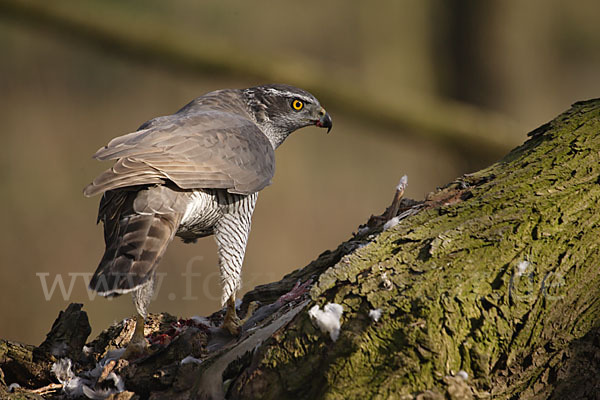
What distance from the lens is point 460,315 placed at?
192 centimetres

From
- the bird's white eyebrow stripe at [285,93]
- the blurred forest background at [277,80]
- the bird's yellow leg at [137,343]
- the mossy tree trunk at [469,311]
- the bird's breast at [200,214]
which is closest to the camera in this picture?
the mossy tree trunk at [469,311]

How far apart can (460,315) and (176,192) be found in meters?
1.42

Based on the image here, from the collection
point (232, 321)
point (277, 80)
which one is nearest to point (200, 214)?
point (232, 321)

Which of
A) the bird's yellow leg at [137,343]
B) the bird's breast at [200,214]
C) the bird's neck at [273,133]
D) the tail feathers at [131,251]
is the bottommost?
the bird's yellow leg at [137,343]

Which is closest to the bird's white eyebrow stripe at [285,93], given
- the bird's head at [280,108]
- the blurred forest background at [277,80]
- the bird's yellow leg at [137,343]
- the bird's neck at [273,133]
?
the bird's head at [280,108]

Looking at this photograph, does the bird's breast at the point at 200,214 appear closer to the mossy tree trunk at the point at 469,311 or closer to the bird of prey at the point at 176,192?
the bird of prey at the point at 176,192

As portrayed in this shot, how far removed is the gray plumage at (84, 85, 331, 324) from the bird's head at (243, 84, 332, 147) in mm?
329

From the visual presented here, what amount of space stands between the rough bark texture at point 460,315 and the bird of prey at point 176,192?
0.47 meters

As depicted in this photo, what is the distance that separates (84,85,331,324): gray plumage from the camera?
256 centimetres

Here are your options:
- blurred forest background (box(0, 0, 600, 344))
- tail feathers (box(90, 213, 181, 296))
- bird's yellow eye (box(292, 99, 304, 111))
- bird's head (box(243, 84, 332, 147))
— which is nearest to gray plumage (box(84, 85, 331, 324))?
tail feathers (box(90, 213, 181, 296))

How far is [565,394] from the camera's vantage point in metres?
2.00

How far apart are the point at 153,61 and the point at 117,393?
473 cm

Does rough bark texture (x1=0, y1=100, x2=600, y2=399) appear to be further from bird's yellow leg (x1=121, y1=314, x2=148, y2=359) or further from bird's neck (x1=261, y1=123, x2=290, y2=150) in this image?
bird's neck (x1=261, y1=123, x2=290, y2=150)

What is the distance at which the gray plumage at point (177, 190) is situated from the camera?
256 cm
